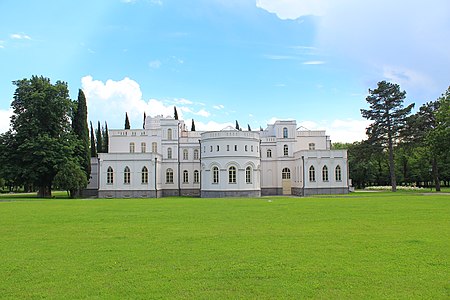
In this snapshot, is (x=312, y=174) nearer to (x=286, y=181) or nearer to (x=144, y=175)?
(x=286, y=181)

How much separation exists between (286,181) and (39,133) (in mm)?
31505

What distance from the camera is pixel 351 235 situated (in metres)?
13.1

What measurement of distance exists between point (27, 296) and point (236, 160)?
41016 mm

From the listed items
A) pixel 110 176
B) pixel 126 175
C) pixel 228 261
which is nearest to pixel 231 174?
pixel 126 175

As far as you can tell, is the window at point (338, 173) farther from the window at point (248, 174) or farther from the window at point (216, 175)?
the window at point (216, 175)

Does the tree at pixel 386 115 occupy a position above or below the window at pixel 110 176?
above

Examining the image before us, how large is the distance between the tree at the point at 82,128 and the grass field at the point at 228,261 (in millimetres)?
36168

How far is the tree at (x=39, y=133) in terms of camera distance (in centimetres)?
4506

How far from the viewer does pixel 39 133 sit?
46719 millimetres

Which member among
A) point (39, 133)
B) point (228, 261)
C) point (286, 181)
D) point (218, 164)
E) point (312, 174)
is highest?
point (39, 133)

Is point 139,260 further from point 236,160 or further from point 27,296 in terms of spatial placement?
point 236,160

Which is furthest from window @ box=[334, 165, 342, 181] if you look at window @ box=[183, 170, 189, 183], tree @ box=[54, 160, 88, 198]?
tree @ box=[54, 160, 88, 198]

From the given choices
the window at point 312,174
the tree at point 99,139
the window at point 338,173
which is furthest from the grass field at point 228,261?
the tree at point 99,139

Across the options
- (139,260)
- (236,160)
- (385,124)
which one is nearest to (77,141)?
(236,160)
